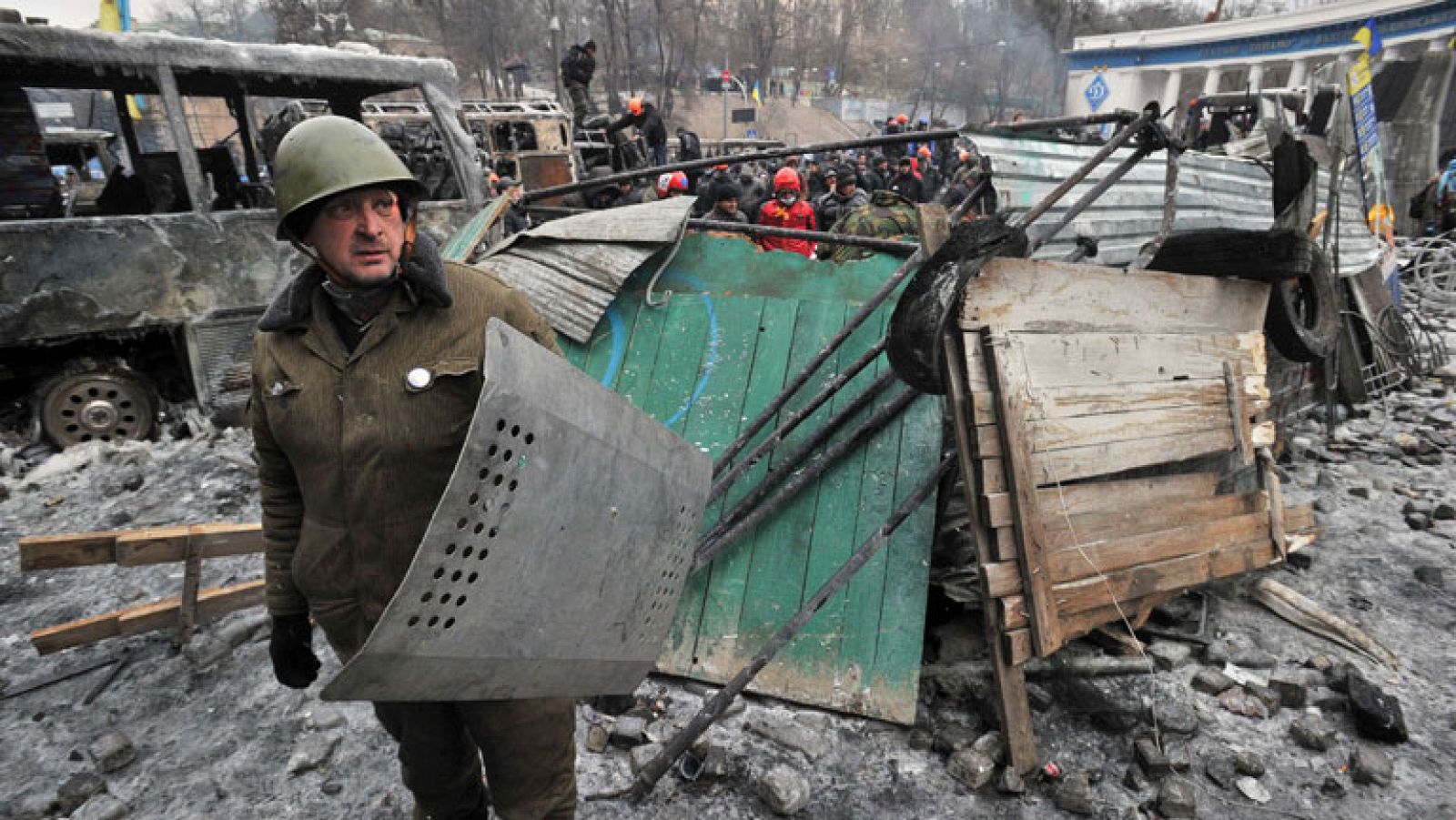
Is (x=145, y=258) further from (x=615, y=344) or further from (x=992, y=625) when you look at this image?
(x=992, y=625)

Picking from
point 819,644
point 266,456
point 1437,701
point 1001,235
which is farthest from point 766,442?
point 1437,701

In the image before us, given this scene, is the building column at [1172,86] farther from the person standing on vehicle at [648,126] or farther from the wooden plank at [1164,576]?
the wooden plank at [1164,576]

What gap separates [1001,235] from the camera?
7.12 feet

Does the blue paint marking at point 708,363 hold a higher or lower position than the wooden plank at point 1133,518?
higher

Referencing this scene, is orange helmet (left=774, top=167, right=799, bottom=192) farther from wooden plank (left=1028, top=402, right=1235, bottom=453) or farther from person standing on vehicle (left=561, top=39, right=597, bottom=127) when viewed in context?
person standing on vehicle (left=561, top=39, right=597, bottom=127)

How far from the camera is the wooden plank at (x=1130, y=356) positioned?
2.52 metres

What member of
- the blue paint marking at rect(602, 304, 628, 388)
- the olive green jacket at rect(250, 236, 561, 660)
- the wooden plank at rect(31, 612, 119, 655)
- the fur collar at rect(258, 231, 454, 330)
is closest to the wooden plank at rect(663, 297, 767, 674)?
the blue paint marking at rect(602, 304, 628, 388)

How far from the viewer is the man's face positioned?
1.46 metres

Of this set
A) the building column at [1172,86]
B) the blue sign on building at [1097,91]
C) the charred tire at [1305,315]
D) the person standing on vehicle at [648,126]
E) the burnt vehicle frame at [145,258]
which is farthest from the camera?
the building column at [1172,86]

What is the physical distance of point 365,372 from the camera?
1.51 m

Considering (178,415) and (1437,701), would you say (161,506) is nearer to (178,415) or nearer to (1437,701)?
(178,415)

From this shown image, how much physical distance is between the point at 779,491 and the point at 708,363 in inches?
31.0

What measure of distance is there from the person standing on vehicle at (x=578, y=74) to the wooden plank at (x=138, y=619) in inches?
533

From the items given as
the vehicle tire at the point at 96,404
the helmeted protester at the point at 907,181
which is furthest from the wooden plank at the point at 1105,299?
the helmeted protester at the point at 907,181
